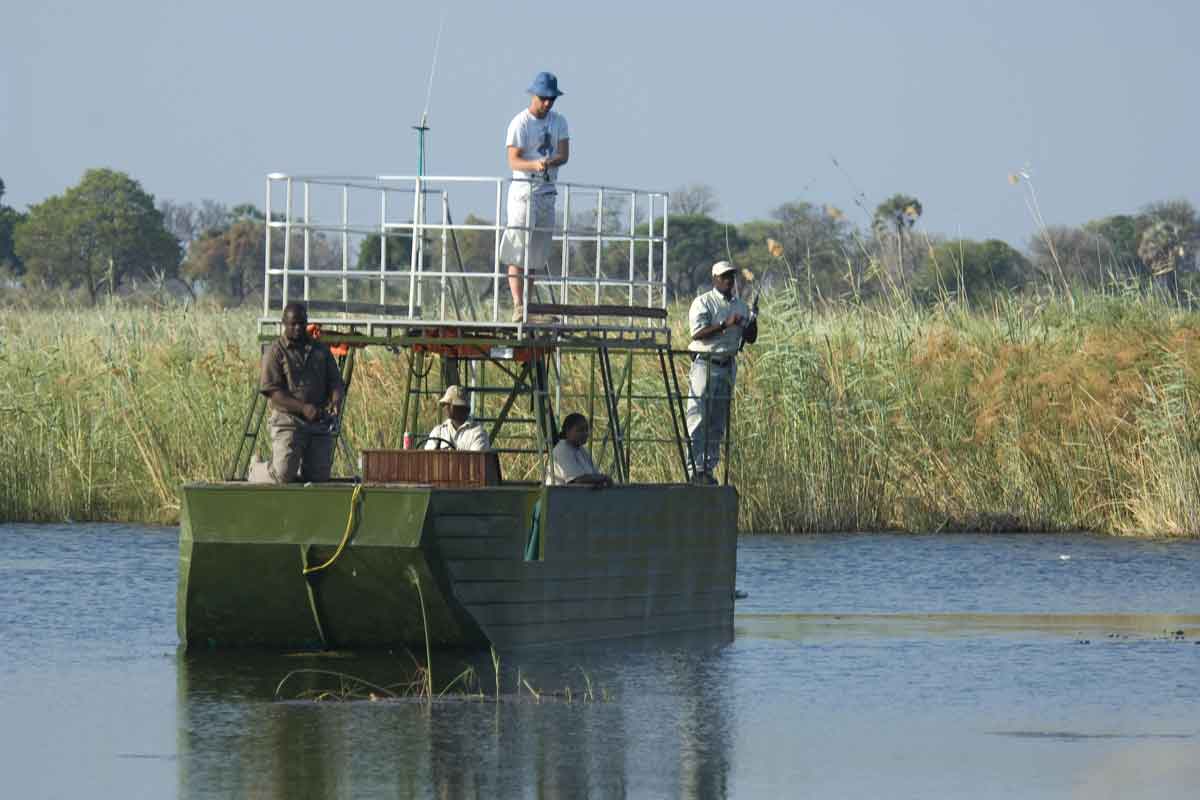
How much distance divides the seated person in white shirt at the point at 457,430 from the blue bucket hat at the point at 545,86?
2.08 meters

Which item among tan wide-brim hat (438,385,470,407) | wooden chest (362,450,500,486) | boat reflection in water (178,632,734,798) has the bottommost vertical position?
boat reflection in water (178,632,734,798)

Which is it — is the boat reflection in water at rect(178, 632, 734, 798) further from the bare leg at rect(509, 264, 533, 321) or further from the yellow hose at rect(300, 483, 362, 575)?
the bare leg at rect(509, 264, 533, 321)

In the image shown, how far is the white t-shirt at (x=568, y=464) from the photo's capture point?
629 inches

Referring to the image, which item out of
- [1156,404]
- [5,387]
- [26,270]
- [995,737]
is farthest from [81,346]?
[26,270]

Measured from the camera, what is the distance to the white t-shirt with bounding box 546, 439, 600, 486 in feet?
52.4

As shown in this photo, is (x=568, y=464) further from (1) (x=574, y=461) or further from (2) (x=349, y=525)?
(2) (x=349, y=525)

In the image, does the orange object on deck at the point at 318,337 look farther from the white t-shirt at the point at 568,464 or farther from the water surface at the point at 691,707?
the water surface at the point at 691,707

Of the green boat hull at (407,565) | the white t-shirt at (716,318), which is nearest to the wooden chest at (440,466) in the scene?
the green boat hull at (407,565)

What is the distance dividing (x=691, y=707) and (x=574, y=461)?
2.50 meters

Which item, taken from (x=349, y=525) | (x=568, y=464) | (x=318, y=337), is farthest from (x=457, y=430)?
(x=349, y=525)

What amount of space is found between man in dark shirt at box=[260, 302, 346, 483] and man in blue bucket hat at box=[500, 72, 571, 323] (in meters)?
1.28

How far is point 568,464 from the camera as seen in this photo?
15992mm

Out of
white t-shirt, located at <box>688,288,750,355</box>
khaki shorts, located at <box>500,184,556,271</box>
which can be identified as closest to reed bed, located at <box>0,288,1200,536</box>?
white t-shirt, located at <box>688,288,750,355</box>

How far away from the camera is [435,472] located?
1507 cm
